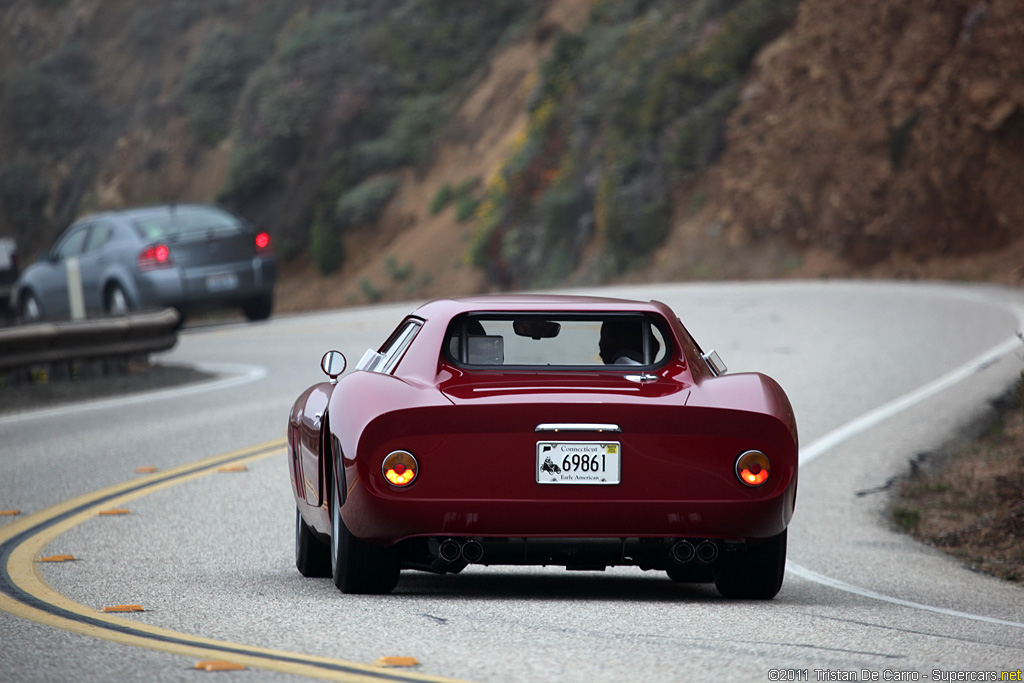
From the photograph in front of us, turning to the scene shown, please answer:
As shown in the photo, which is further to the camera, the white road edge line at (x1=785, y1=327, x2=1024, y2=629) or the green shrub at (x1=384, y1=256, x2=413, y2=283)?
the green shrub at (x1=384, y1=256, x2=413, y2=283)

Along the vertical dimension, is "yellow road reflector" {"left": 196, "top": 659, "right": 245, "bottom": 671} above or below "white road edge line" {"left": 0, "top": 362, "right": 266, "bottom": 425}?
above

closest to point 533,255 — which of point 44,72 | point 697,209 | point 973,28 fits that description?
point 697,209

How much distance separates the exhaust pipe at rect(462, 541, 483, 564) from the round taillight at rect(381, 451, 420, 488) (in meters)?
0.34

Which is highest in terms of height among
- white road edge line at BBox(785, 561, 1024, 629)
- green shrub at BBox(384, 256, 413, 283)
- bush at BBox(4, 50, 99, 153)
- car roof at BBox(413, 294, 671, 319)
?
bush at BBox(4, 50, 99, 153)

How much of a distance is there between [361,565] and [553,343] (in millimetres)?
1299

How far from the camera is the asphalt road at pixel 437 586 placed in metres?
4.79

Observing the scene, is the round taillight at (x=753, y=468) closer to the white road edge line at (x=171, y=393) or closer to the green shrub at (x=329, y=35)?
the white road edge line at (x=171, y=393)

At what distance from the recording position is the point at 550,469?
5695 mm

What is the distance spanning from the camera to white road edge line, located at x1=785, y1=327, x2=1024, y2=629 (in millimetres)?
6363

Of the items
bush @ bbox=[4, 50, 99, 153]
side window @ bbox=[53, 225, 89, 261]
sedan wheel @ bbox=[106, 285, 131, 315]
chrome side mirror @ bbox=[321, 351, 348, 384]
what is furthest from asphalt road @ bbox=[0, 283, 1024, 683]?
bush @ bbox=[4, 50, 99, 153]

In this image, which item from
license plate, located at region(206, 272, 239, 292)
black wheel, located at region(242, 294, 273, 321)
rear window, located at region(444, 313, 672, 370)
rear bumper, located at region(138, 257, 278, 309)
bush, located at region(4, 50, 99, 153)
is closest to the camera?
rear window, located at region(444, 313, 672, 370)

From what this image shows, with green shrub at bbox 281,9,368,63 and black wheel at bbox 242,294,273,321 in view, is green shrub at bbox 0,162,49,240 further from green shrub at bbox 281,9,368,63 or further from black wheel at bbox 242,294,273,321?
black wheel at bbox 242,294,273,321

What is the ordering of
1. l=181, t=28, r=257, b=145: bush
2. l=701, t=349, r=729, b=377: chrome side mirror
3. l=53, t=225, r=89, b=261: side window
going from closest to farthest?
l=701, t=349, r=729, b=377: chrome side mirror → l=53, t=225, r=89, b=261: side window → l=181, t=28, r=257, b=145: bush

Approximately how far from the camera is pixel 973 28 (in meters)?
31.5
